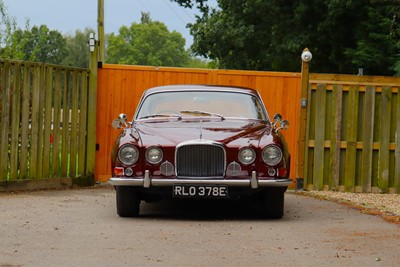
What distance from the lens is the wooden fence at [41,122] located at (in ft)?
45.0

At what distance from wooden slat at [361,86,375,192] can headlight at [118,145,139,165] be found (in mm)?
6074

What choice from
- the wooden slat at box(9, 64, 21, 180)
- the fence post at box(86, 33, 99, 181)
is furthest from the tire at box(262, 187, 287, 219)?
the fence post at box(86, 33, 99, 181)

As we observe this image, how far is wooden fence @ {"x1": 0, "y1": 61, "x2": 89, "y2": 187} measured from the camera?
1371cm

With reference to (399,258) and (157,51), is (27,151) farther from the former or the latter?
(157,51)

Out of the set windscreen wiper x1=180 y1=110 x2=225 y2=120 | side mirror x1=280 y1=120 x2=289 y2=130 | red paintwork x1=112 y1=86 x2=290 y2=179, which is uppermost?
windscreen wiper x1=180 y1=110 x2=225 y2=120

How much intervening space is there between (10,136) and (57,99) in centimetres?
123

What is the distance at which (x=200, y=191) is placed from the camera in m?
10.1

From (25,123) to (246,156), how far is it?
16.0 ft

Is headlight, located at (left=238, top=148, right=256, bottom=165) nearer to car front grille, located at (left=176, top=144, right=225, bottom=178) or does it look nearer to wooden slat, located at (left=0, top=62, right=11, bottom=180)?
car front grille, located at (left=176, top=144, right=225, bottom=178)

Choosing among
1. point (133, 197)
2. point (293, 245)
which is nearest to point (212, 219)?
point (133, 197)

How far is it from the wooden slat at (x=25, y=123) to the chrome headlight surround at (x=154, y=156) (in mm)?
4139

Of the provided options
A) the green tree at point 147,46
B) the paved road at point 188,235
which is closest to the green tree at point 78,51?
the green tree at point 147,46

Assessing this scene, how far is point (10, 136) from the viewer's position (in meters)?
13.8

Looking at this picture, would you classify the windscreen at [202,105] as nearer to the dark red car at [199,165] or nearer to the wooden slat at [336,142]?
the dark red car at [199,165]
